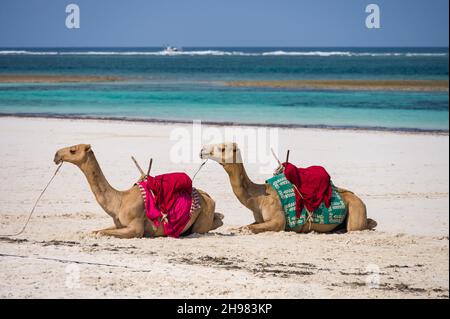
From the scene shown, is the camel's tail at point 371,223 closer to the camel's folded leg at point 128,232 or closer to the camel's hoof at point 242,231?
the camel's hoof at point 242,231

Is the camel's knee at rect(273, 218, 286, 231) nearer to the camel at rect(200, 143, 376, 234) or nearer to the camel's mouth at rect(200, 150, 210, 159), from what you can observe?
the camel at rect(200, 143, 376, 234)

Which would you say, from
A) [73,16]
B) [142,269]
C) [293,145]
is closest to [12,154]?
[73,16]

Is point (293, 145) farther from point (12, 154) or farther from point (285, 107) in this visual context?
point (285, 107)

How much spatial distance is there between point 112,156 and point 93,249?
7762 millimetres

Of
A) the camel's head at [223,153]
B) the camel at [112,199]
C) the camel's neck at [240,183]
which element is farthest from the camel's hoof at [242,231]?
the camel at [112,199]

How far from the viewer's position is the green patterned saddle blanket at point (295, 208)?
10.6m

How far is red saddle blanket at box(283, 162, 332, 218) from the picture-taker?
1054 cm

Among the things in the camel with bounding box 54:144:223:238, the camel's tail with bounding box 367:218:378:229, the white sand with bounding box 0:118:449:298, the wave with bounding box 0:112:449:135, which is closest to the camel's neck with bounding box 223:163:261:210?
the white sand with bounding box 0:118:449:298

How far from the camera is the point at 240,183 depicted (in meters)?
10.5

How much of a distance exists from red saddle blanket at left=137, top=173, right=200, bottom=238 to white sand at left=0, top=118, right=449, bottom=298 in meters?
0.20

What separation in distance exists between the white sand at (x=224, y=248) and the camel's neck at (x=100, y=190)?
0.37 metres

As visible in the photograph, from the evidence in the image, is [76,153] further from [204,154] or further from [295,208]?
[295,208]

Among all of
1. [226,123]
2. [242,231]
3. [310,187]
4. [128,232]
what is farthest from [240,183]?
[226,123]

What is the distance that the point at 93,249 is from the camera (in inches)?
375
